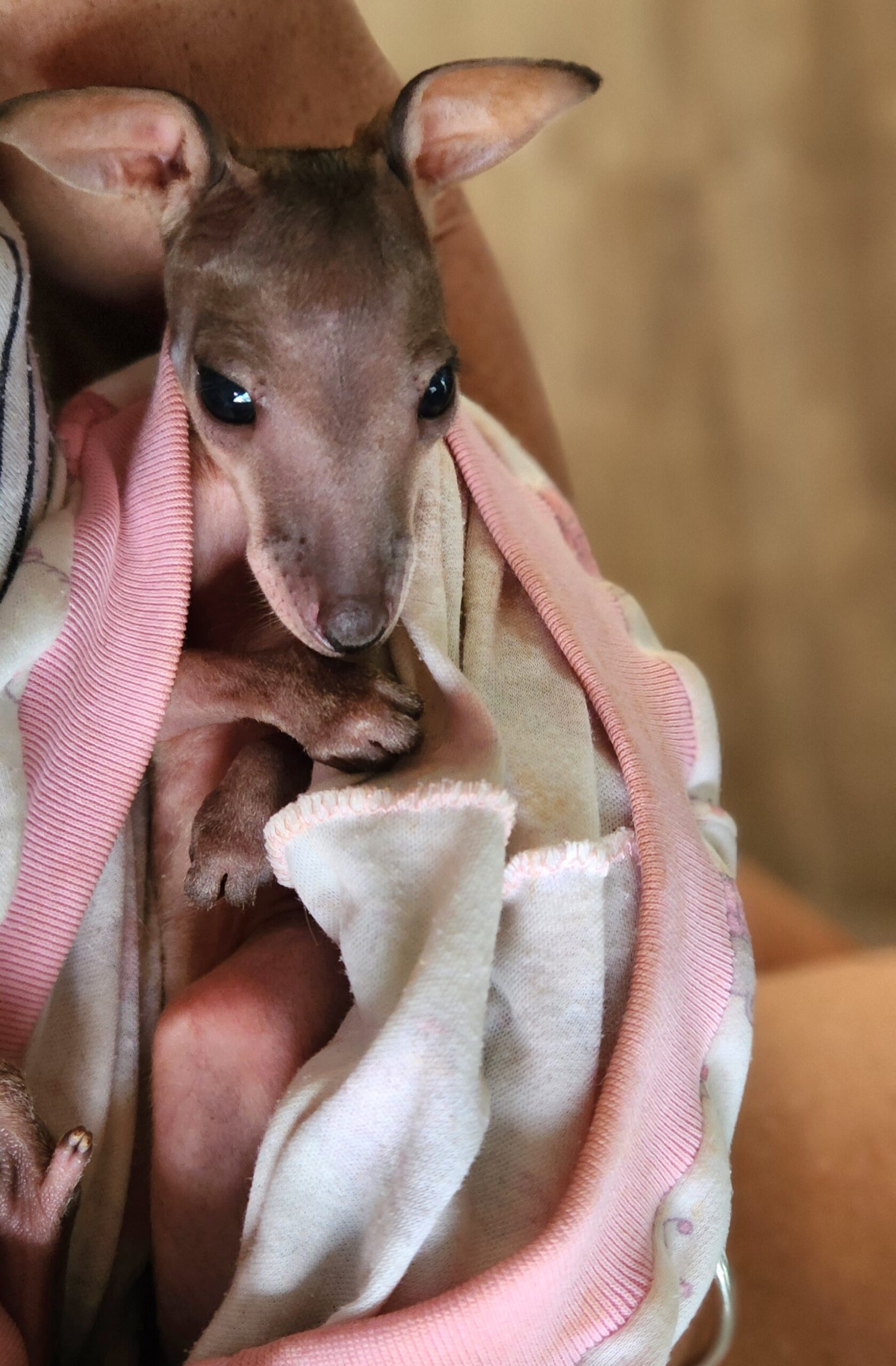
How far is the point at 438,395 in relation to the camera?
101cm

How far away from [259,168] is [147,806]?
62 cm

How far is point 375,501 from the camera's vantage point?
95 centimetres

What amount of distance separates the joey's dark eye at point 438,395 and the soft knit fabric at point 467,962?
0.09 meters

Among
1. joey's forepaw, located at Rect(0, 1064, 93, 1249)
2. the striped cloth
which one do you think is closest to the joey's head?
the striped cloth

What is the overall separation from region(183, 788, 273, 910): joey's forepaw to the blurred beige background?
64.3 inches

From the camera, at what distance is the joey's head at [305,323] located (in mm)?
937

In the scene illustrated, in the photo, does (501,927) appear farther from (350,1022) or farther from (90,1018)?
(90,1018)

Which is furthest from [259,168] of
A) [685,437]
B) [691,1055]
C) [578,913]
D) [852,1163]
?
[685,437]

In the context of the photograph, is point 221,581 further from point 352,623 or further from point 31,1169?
point 31,1169

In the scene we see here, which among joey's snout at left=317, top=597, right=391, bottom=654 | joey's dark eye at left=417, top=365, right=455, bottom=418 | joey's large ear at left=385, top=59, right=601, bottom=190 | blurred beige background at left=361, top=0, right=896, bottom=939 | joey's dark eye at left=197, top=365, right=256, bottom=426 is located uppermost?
joey's large ear at left=385, top=59, right=601, bottom=190

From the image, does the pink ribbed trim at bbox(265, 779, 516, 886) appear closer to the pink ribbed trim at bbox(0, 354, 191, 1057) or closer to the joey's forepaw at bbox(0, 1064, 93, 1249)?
the pink ribbed trim at bbox(0, 354, 191, 1057)

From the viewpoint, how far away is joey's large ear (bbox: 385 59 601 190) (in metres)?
1.02

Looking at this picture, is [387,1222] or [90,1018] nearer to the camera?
[387,1222]

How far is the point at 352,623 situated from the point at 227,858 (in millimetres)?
245
